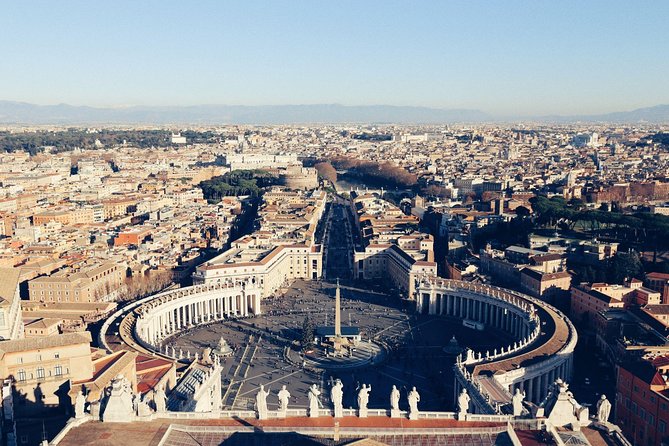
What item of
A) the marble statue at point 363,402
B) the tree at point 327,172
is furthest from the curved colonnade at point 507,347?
the tree at point 327,172

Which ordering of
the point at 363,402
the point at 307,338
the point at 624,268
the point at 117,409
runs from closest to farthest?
1. the point at 117,409
2. the point at 363,402
3. the point at 307,338
4. the point at 624,268

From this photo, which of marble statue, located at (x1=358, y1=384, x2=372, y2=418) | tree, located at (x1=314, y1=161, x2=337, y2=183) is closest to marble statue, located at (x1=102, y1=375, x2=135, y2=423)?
marble statue, located at (x1=358, y1=384, x2=372, y2=418)

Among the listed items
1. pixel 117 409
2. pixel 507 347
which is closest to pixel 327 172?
pixel 507 347

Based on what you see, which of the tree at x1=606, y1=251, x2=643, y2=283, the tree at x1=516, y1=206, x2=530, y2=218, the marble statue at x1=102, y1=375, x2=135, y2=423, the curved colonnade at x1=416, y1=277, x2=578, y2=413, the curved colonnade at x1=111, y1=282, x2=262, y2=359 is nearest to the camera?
the marble statue at x1=102, y1=375, x2=135, y2=423

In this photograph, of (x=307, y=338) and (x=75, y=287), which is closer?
(x=307, y=338)

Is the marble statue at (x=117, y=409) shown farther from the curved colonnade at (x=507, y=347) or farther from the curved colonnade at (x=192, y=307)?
the curved colonnade at (x=192, y=307)

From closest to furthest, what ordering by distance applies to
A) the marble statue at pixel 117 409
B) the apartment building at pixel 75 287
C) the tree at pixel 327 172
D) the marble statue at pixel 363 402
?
the marble statue at pixel 117 409 < the marble statue at pixel 363 402 < the apartment building at pixel 75 287 < the tree at pixel 327 172

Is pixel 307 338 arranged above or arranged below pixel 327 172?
below

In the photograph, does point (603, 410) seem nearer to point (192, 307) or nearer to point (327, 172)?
point (192, 307)

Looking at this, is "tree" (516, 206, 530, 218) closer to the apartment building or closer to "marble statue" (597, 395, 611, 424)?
the apartment building

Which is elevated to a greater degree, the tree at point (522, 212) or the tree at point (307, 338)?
the tree at point (522, 212)
